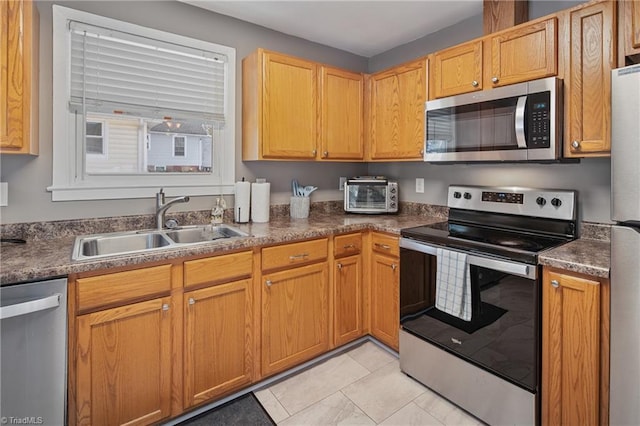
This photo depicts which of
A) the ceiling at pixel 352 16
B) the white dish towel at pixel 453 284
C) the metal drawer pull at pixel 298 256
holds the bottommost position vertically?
the white dish towel at pixel 453 284

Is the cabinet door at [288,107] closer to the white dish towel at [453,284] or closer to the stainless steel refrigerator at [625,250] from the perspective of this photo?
the white dish towel at [453,284]

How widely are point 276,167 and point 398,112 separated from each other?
1.06 metres

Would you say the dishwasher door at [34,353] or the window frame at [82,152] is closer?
the dishwasher door at [34,353]

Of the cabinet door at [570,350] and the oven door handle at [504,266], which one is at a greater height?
the oven door handle at [504,266]

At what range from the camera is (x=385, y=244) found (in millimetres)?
2326

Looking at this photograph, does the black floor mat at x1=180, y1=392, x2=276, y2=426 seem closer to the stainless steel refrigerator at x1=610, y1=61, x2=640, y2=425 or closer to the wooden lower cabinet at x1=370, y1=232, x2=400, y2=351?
the wooden lower cabinet at x1=370, y1=232, x2=400, y2=351

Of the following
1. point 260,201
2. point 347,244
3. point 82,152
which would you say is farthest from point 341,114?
point 82,152

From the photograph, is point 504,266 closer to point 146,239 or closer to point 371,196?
point 371,196

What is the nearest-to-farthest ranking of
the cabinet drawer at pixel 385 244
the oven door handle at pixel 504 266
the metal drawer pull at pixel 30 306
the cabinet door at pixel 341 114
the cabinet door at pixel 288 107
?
1. the metal drawer pull at pixel 30 306
2. the oven door handle at pixel 504 266
3. the cabinet drawer at pixel 385 244
4. the cabinet door at pixel 288 107
5. the cabinet door at pixel 341 114

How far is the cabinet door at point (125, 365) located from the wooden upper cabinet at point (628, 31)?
95.4 inches

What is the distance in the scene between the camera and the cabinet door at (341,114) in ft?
8.65

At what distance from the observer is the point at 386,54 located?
124 inches

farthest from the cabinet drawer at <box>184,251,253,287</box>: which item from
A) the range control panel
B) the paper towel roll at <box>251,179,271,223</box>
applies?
the range control panel

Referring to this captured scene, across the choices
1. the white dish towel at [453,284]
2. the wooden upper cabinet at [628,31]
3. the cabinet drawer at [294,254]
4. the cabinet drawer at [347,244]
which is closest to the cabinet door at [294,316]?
the cabinet drawer at [294,254]
